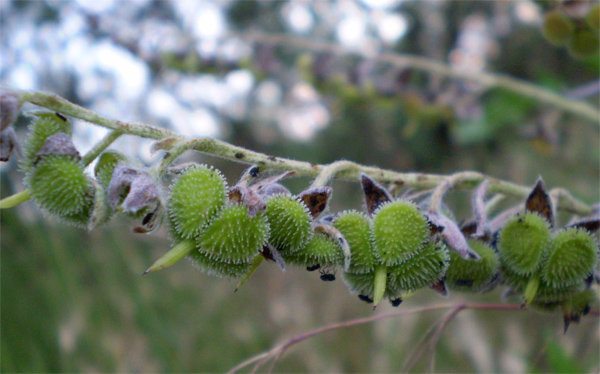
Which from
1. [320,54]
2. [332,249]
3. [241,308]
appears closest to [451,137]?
[320,54]

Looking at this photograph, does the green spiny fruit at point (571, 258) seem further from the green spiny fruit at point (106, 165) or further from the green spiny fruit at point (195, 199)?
the green spiny fruit at point (106, 165)

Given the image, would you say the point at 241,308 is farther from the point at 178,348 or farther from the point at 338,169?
the point at 338,169

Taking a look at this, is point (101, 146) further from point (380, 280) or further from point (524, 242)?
point (524, 242)

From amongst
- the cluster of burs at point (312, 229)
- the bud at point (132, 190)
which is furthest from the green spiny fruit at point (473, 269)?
the bud at point (132, 190)

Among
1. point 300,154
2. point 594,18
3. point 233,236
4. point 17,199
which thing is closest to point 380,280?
point 233,236

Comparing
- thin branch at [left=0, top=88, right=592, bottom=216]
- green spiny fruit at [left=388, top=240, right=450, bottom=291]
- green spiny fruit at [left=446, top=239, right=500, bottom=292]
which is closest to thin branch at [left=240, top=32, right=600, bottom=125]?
thin branch at [left=0, top=88, right=592, bottom=216]

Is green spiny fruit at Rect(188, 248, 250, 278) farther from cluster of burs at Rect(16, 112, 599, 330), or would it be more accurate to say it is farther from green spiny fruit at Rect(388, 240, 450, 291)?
green spiny fruit at Rect(388, 240, 450, 291)

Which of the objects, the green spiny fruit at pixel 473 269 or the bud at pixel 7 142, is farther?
the green spiny fruit at pixel 473 269

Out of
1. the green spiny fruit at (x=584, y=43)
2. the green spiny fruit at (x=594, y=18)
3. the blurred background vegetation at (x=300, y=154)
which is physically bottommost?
the blurred background vegetation at (x=300, y=154)
